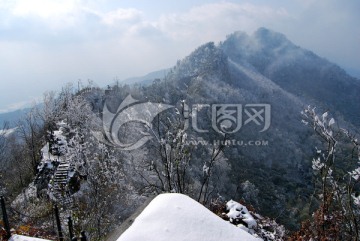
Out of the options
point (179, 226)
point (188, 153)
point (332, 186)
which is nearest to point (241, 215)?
point (188, 153)

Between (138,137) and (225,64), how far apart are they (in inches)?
3207

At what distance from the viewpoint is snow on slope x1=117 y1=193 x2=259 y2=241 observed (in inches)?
155

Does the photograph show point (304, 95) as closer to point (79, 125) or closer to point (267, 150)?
point (267, 150)

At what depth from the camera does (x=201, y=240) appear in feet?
12.8

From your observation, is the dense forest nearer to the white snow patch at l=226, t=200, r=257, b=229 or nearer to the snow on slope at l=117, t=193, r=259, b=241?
the white snow patch at l=226, t=200, r=257, b=229

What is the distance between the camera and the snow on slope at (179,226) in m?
3.93

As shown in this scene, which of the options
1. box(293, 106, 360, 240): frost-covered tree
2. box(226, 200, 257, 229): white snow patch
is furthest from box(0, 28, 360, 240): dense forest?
box(226, 200, 257, 229): white snow patch

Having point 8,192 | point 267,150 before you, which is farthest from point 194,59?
point 8,192

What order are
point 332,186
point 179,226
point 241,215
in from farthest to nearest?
point 241,215 < point 332,186 < point 179,226

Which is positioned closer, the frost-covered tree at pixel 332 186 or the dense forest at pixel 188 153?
the frost-covered tree at pixel 332 186

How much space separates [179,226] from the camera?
410cm

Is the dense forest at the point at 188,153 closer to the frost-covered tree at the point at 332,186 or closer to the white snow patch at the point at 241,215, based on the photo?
the frost-covered tree at the point at 332,186

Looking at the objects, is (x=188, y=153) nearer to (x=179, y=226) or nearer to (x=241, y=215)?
(x=241, y=215)

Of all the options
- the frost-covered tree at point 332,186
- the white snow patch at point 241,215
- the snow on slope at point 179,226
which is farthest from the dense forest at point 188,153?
the snow on slope at point 179,226
